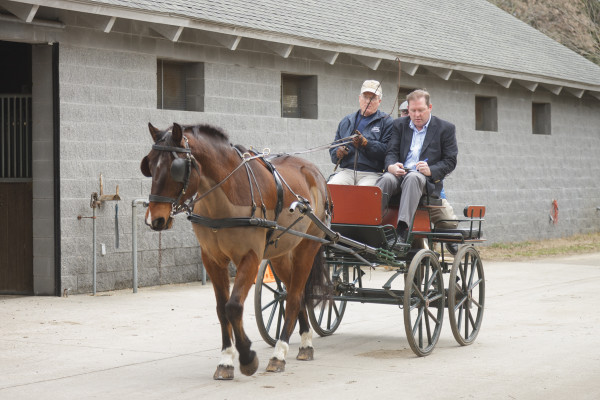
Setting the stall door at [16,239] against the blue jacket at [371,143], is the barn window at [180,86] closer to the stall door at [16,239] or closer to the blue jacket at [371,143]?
the stall door at [16,239]

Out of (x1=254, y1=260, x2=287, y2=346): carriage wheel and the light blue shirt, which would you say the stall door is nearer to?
(x1=254, y1=260, x2=287, y2=346): carriage wheel

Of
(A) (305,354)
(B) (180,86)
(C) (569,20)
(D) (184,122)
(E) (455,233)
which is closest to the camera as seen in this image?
(A) (305,354)

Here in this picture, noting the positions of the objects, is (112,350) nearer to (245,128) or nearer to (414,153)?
(414,153)

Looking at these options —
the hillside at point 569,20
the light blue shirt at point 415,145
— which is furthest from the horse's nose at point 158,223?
the hillside at point 569,20

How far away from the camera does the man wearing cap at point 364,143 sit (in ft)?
30.1

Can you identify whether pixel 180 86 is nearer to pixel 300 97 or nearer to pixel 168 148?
pixel 300 97

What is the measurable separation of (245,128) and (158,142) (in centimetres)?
864

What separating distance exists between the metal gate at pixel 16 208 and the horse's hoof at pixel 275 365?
6.57m

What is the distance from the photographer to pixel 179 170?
21.1 ft

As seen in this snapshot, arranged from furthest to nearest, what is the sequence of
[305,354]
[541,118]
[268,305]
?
[541,118] < [268,305] < [305,354]

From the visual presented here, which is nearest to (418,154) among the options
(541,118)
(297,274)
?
(297,274)

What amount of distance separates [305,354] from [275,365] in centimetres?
65

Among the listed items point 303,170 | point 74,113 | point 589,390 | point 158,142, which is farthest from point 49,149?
point 589,390

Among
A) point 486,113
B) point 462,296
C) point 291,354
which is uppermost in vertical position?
point 486,113
